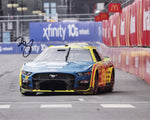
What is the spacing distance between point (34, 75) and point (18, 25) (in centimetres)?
3738

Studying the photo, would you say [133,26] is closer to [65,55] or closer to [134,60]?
[134,60]

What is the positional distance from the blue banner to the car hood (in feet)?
119

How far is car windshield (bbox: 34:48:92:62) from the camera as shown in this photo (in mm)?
12328

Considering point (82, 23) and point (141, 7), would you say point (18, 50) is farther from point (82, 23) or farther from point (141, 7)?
point (141, 7)

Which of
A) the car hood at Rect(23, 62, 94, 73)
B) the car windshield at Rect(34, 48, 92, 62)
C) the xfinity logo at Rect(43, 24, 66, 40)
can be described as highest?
the xfinity logo at Rect(43, 24, 66, 40)

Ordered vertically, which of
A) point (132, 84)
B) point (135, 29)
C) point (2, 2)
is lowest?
point (132, 84)

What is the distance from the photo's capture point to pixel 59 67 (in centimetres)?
1141

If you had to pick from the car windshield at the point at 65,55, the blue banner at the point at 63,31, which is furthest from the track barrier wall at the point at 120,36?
the car windshield at the point at 65,55

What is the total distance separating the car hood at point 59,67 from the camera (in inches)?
444

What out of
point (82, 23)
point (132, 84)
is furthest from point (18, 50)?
point (132, 84)

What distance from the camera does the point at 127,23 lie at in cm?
2473

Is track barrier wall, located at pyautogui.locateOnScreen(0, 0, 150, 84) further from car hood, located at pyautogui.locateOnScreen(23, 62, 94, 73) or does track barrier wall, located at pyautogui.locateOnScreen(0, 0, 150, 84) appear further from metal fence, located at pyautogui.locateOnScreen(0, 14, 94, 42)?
car hood, located at pyautogui.locateOnScreen(23, 62, 94, 73)

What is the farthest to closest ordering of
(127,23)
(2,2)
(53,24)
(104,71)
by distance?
(2,2)
(53,24)
(127,23)
(104,71)

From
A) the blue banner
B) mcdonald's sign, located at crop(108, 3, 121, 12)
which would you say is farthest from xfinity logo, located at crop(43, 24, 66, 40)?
mcdonald's sign, located at crop(108, 3, 121, 12)
